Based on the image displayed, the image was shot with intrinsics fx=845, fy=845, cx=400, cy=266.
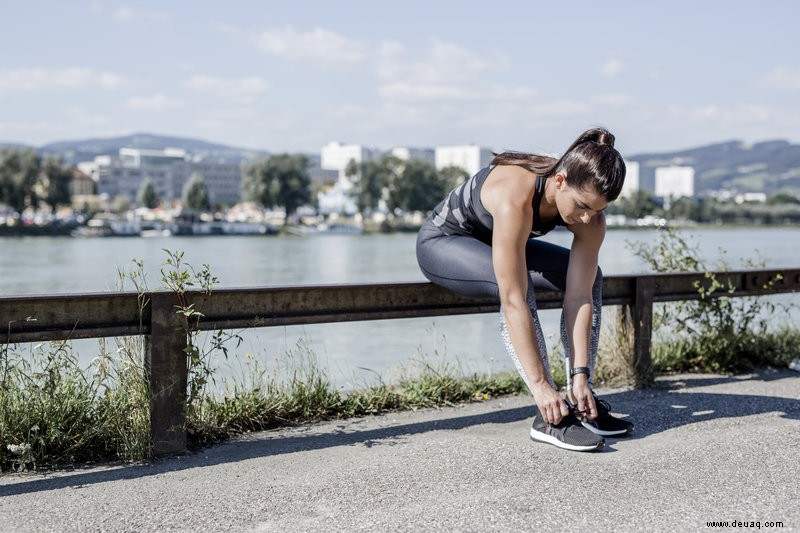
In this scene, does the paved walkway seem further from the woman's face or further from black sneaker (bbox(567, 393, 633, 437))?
the woman's face

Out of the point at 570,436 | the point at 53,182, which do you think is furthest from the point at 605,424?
the point at 53,182

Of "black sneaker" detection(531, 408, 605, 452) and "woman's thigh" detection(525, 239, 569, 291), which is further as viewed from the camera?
"woman's thigh" detection(525, 239, 569, 291)

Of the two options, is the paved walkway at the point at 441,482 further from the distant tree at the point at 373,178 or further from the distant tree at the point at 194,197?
the distant tree at the point at 194,197

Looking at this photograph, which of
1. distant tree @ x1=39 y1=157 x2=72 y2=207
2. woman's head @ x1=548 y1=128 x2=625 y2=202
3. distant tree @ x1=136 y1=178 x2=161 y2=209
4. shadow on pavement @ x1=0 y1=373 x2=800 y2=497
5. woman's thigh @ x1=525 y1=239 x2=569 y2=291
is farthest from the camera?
distant tree @ x1=136 y1=178 x2=161 y2=209

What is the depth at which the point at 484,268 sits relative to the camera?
3760mm

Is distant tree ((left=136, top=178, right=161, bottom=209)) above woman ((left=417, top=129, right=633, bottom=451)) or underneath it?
above

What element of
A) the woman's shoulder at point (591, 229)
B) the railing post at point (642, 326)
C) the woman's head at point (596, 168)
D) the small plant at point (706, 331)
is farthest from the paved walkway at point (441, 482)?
the small plant at point (706, 331)

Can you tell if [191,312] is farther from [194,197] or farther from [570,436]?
[194,197]

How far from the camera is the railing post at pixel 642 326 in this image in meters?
4.99

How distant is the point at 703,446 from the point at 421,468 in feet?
4.09

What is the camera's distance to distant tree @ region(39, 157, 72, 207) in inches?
3659

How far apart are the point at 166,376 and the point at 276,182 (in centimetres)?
9142

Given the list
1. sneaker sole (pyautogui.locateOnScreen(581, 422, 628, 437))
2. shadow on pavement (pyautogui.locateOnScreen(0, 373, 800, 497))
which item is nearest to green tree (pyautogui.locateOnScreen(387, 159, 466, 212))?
shadow on pavement (pyautogui.locateOnScreen(0, 373, 800, 497))

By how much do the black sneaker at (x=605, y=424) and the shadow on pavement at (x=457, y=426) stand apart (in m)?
0.06
